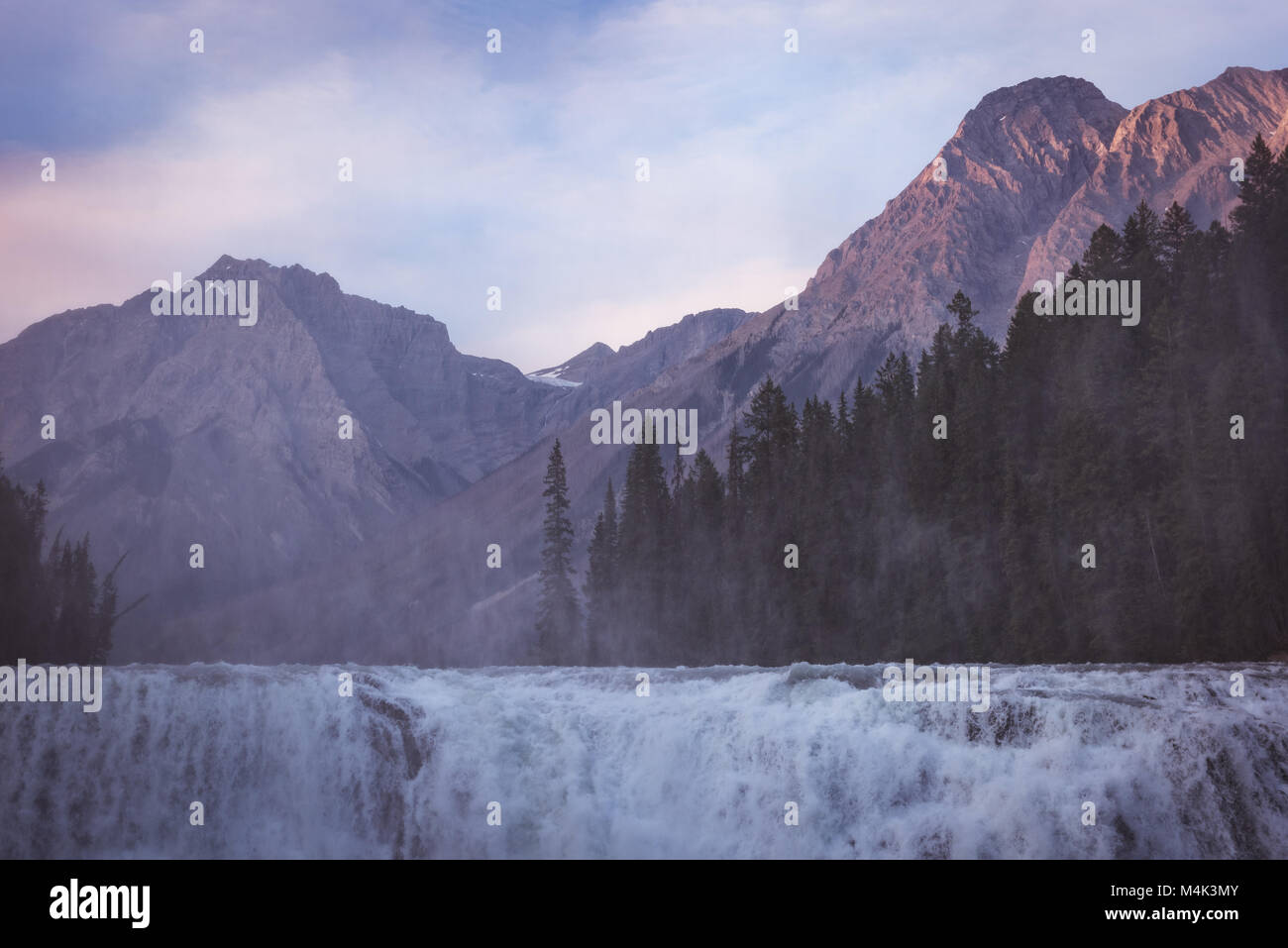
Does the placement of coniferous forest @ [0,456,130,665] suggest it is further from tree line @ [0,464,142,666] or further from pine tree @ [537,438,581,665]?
pine tree @ [537,438,581,665]

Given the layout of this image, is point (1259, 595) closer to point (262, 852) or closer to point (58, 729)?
point (262, 852)

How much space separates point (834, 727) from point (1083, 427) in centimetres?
2911

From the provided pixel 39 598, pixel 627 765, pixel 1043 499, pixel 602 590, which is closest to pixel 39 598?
pixel 39 598

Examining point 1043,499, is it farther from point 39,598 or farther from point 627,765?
point 39,598

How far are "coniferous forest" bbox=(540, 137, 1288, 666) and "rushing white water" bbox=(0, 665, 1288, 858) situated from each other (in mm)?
12891

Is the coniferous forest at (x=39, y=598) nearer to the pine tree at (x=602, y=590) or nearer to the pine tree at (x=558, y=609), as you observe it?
the pine tree at (x=558, y=609)

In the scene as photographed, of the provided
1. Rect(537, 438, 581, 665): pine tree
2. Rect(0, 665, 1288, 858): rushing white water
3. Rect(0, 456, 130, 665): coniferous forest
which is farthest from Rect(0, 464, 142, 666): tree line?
Rect(0, 665, 1288, 858): rushing white water

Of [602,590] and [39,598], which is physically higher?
[39,598]

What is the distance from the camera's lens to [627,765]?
111 ft

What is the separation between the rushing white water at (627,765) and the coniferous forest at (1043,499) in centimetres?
1289

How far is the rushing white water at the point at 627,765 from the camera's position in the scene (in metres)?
25.3

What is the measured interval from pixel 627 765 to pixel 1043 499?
3143 centimetres
